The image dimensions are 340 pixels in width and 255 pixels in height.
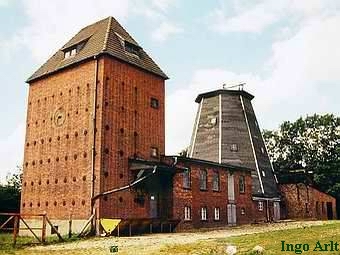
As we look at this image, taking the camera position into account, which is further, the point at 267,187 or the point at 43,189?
the point at 267,187

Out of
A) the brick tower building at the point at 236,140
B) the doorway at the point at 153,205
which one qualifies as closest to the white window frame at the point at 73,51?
the doorway at the point at 153,205

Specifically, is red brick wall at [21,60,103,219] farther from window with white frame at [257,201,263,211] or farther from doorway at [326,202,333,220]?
doorway at [326,202,333,220]

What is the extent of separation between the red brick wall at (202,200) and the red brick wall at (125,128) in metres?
2.32

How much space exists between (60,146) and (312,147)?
123ft

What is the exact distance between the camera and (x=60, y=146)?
28578mm

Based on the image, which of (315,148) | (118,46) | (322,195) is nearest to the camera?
(118,46)

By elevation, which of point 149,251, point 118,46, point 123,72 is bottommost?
point 149,251

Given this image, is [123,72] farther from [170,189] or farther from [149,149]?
[170,189]

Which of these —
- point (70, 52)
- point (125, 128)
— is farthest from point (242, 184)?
point (70, 52)

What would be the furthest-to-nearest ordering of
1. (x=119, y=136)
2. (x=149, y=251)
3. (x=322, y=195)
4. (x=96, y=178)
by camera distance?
(x=322, y=195), (x=119, y=136), (x=96, y=178), (x=149, y=251)

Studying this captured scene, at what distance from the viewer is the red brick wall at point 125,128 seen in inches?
1043

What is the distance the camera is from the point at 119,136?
90.9ft

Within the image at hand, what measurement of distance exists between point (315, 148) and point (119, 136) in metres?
35.7

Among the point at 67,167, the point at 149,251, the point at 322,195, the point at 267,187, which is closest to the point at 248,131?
the point at 267,187
